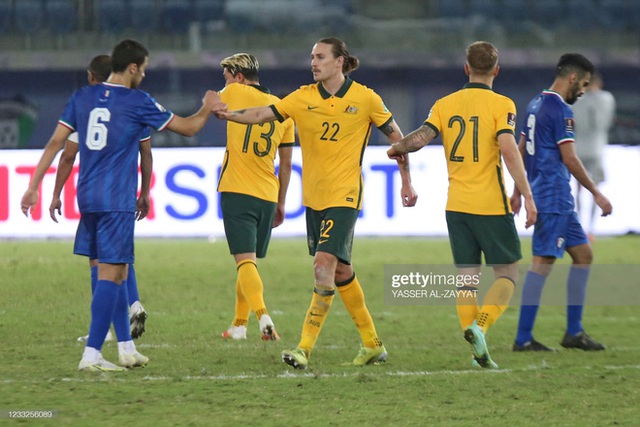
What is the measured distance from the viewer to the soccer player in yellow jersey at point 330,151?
6.73 m

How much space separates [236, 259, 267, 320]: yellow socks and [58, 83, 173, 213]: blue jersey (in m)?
1.72

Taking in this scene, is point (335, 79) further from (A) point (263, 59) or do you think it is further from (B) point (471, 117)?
(A) point (263, 59)

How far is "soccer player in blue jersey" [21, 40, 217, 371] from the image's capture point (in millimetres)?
6293

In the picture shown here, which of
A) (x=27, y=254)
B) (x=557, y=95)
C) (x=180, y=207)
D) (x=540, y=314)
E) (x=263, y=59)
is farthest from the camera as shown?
(x=263, y=59)

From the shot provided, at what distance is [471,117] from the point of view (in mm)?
6824

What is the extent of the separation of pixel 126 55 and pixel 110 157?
0.55 meters

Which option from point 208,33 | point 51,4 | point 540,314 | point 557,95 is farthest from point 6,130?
point 557,95

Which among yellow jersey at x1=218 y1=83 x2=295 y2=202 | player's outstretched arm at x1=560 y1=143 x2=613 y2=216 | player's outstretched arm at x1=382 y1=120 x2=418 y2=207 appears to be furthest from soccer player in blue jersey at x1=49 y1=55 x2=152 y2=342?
player's outstretched arm at x1=560 y1=143 x2=613 y2=216

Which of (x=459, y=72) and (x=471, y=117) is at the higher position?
(x=459, y=72)

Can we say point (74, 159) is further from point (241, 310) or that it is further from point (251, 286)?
point (241, 310)

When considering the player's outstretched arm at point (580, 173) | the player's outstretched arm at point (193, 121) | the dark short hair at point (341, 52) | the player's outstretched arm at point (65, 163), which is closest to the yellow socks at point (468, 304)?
the player's outstretched arm at point (580, 173)

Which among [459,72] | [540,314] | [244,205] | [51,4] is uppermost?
[51,4]

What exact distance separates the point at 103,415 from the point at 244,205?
3.10 m

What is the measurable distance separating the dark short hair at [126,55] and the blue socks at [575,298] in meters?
3.35
